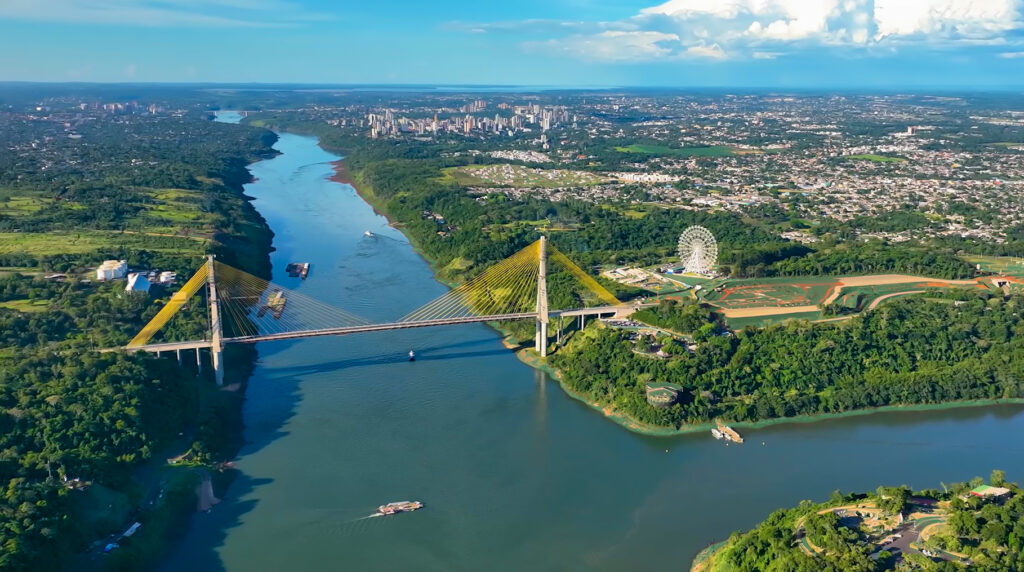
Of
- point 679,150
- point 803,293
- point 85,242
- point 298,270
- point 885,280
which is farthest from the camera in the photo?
point 679,150

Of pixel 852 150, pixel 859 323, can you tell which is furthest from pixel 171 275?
pixel 852 150

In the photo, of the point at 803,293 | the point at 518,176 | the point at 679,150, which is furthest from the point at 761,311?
the point at 679,150

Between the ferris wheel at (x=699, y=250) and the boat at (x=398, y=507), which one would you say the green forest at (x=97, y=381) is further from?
the ferris wheel at (x=699, y=250)

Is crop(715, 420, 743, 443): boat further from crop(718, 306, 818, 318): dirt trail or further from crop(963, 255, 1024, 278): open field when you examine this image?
crop(963, 255, 1024, 278): open field

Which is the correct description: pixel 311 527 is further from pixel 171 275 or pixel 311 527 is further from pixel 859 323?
pixel 859 323

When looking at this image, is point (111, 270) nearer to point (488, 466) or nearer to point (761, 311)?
point (488, 466)

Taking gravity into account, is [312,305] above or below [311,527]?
above

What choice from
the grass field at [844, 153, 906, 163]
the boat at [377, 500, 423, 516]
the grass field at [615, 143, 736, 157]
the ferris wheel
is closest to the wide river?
the boat at [377, 500, 423, 516]
